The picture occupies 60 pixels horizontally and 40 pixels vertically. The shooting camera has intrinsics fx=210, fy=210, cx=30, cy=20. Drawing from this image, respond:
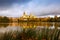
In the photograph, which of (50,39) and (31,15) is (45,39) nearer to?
(50,39)

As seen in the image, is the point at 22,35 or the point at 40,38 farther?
the point at 22,35

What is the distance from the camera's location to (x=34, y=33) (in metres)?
5.10

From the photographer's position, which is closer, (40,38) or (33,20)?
(40,38)

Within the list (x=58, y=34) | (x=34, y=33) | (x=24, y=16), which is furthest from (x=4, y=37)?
(x=24, y=16)

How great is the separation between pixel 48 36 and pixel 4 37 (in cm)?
100

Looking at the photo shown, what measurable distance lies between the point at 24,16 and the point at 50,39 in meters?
3.47

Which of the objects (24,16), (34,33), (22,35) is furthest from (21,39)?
(24,16)

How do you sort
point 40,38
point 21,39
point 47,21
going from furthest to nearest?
point 47,21 < point 21,39 < point 40,38

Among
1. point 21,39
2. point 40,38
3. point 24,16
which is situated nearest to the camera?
point 40,38

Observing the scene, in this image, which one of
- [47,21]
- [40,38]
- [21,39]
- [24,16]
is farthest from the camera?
[47,21]

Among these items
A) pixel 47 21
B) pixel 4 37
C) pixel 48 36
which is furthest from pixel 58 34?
pixel 47 21

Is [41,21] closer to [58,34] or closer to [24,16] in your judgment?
[24,16]

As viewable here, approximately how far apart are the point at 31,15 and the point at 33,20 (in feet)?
0.75

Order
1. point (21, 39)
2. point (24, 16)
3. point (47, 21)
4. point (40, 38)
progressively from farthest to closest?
point (47, 21)
point (24, 16)
point (21, 39)
point (40, 38)
